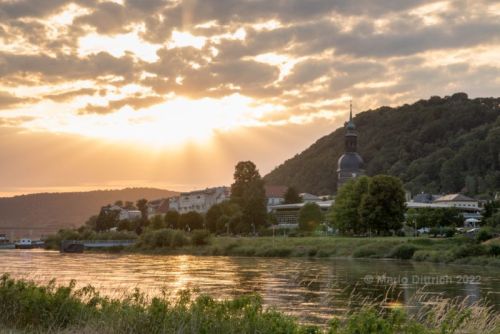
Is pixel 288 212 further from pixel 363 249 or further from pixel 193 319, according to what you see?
pixel 193 319

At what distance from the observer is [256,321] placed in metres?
17.3

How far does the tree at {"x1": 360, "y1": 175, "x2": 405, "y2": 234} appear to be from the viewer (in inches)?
3922

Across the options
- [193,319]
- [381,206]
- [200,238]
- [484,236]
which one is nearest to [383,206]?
[381,206]

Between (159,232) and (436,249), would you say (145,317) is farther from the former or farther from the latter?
(159,232)

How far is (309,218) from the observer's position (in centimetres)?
13225

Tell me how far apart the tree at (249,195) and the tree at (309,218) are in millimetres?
7054

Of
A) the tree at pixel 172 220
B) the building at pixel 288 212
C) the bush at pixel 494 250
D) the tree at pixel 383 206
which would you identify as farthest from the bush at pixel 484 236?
the building at pixel 288 212

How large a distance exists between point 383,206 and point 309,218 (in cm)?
3365

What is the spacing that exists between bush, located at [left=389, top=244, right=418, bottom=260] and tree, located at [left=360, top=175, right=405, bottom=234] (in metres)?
17.1

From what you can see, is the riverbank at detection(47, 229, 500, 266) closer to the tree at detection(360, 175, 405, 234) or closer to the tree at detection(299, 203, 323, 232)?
the tree at detection(360, 175, 405, 234)

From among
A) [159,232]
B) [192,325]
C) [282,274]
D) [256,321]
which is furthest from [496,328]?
[159,232]

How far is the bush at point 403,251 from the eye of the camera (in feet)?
264

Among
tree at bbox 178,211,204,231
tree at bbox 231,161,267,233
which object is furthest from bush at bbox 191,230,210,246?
tree at bbox 178,211,204,231

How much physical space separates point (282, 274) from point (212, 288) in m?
15.7
